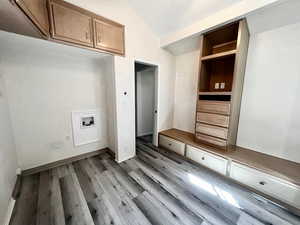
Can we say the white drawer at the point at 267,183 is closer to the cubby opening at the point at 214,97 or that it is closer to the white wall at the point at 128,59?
the cubby opening at the point at 214,97

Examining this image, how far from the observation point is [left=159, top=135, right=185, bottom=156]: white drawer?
2.66 metres

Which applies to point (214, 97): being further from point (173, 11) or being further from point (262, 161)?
point (173, 11)

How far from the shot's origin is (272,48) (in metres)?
1.86

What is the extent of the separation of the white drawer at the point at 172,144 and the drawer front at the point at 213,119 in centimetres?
72

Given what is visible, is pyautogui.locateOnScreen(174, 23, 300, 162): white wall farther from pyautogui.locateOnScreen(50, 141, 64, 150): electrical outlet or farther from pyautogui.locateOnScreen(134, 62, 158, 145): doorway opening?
pyautogui.locateOnScreen(50, 141, 64, 150): electrical outlet

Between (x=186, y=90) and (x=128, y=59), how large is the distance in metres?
1.64

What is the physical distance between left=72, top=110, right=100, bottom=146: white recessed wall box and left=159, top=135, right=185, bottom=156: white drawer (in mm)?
1600

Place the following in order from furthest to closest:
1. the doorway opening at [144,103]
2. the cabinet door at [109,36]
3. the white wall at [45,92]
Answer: the doorway opening at [144,103] → the cabinet door at [109,36] → the white wall at [45,92]

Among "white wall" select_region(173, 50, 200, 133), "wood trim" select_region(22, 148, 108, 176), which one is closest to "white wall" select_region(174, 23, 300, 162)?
"white wall" select_region(173, 50, 200, 133)

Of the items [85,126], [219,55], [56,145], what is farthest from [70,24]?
[219,55]

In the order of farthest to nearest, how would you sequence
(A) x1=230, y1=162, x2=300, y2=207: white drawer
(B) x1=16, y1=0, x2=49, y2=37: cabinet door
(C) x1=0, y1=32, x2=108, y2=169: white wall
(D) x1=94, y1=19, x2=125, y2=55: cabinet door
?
(D) x1=94, y1=19, x2=125, y2=55: cabinet door → (C) x1=0, y1=32, x2=108, y2=169: white wall → (A) x1=230, y1=162, x2=300, y2=207: white drawer → (B) x1=16, y1=0, x2=49, y2=37: cabinet door

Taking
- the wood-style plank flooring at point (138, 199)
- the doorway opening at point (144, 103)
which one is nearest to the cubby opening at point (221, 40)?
the doorway opening at point (144, 103)

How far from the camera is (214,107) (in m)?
2.16

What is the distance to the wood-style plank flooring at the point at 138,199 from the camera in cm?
138
